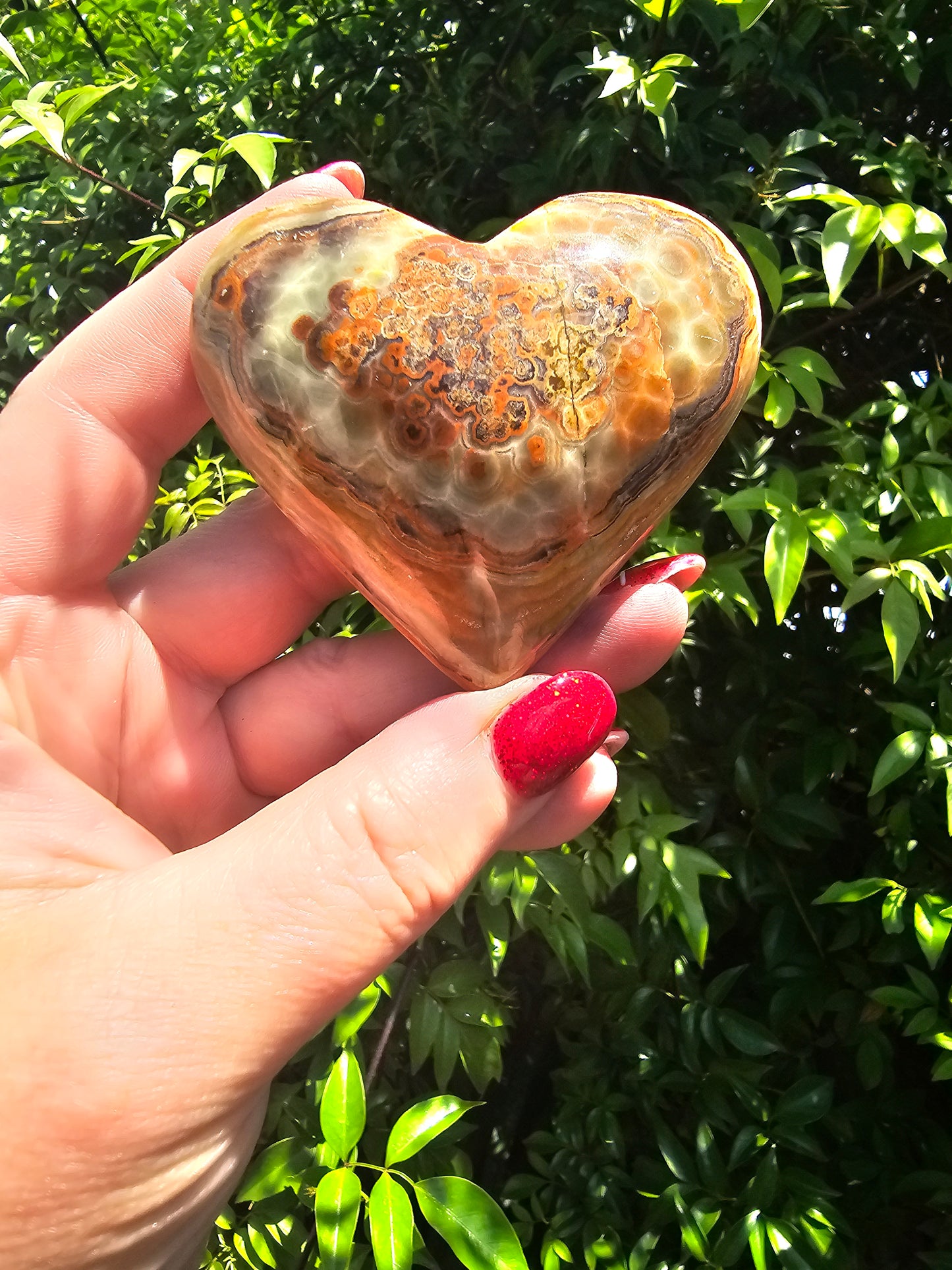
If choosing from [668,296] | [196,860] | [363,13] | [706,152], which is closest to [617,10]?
[706,152]

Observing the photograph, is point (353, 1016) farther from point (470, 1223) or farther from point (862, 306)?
point (862, 306)

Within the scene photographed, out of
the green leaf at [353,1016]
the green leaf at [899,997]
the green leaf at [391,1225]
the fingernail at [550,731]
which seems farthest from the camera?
the green leaf at [899,997]

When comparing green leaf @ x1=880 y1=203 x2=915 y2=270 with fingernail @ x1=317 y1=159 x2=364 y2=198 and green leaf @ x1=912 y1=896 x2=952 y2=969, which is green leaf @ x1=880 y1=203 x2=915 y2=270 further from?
green leaf @ x1=912 y1=896 x2=952 y2=969

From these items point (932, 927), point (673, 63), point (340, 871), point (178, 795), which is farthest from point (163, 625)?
point (932, 927)

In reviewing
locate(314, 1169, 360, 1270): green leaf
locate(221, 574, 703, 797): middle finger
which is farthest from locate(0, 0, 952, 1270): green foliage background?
locate(221, 574, 703, 797): middle finger

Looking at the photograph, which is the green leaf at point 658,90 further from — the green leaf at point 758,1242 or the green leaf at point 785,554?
the green leaf at point 758,1242

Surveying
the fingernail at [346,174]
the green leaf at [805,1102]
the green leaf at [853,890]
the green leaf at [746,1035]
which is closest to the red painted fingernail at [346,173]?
the fingernail at [346,174]
